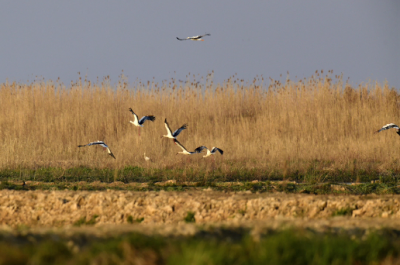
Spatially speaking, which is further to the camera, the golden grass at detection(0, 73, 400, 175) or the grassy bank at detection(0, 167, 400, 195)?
the golden grass at detection(0, 73, 400, 175)

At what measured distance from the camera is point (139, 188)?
854cm

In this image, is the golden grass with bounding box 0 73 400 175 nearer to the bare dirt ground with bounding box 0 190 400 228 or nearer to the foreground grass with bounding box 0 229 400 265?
the bare dirt ground with bounding box 0 190 400 228

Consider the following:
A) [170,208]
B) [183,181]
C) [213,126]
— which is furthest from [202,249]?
[213,126]

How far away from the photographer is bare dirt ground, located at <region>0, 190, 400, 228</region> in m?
6.44

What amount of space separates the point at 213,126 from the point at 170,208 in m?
7.71

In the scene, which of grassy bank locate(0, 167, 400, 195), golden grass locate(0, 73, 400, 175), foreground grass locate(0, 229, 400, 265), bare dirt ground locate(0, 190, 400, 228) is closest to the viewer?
foreground grass locate(0, 229, 400, 265)

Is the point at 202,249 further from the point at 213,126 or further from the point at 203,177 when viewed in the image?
the point at 213,126

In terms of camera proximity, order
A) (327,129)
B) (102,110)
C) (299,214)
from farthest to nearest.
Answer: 1. (102,110)
2. (327,129)
3. (299,214)

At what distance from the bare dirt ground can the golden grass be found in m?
3.56

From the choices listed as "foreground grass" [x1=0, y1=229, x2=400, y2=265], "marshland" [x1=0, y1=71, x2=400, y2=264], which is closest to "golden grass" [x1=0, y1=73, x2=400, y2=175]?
"marshland" [x1=0, y1=71, x2=400, y2=264]

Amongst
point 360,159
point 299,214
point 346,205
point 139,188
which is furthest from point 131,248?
point 360,159

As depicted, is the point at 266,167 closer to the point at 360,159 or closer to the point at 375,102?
the point at 360,159

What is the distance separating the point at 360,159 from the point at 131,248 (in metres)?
9.23

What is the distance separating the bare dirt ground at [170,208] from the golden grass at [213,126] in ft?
11.7
